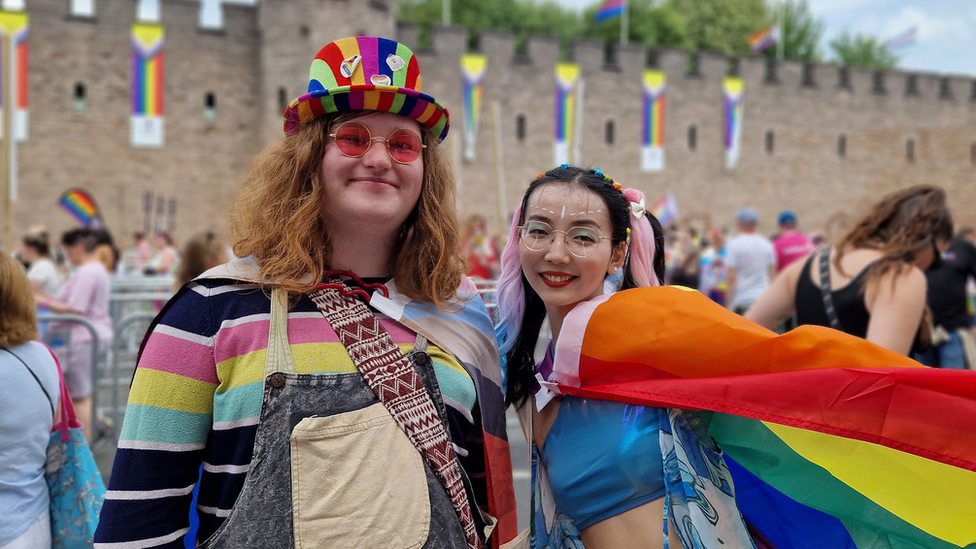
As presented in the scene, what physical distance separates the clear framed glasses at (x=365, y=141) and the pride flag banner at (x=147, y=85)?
20.3 m

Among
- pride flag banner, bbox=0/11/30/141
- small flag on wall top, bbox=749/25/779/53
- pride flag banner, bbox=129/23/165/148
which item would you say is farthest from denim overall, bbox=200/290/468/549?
small flag on wall top, bbox=749/25/779/53

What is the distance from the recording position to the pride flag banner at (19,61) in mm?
17344

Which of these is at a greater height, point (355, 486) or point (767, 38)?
point (767, 38)

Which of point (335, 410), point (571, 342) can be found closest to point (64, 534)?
point (335, 410)

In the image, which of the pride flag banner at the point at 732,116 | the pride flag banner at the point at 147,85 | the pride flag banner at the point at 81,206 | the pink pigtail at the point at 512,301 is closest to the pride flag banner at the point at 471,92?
the pride flag banner at the point at 147,85

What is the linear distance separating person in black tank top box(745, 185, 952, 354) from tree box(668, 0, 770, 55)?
36.2 m

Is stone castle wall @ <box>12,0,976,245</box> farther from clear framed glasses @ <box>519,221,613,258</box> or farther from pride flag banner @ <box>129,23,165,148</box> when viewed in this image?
clear framed glasses @ <box>519,221,613,258</box>

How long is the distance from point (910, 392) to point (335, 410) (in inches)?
43.4

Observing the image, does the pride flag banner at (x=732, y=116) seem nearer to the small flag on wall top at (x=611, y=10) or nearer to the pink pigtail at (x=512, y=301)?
the small flag on wall top at (x=611, y=10)

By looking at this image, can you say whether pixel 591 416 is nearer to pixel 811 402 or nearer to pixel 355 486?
pixel 811 402

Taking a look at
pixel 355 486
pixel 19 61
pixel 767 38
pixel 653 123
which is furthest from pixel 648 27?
pixel 355 486

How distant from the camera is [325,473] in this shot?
1.34 m

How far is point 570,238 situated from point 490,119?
2148cm

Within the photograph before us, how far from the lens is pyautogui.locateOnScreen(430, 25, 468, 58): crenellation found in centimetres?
2202
